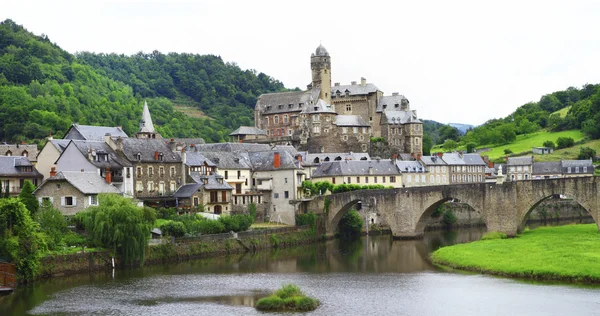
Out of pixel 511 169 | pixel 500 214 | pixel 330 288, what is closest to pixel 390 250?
pixel 500 214

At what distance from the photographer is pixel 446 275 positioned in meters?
61.0

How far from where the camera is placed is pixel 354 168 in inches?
4363

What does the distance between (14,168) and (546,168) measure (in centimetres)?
8363

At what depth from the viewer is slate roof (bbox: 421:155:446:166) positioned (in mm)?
125344

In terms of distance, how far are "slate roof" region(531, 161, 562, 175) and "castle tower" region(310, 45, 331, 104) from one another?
33677 millimetres

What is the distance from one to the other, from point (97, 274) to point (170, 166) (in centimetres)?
2731

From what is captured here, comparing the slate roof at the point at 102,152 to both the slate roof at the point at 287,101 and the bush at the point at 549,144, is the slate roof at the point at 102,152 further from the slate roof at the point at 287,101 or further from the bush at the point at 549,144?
the bush at the point at 549,144

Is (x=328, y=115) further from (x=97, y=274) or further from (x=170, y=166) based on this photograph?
(x=97, y=274)

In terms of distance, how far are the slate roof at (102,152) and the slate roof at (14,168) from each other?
194 inches

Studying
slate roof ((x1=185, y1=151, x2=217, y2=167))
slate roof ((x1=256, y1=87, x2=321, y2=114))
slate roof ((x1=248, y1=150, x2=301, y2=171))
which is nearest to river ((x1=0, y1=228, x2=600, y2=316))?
slate roof ((x1=185, y1=151, x2=217, y2=167))

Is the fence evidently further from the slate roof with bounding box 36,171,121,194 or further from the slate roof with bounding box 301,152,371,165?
the slate roof with bounding box 301,152,371,165

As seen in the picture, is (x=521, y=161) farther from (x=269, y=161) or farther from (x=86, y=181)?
(x=86, y=181)

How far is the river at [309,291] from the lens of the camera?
4816 cm

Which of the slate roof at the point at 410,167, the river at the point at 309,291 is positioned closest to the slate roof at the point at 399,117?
the slate roof at the point at 410,167
